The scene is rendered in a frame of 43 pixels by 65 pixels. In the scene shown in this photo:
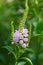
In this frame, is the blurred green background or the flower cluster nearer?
the flower cluster

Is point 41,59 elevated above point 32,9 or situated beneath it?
situated beneath

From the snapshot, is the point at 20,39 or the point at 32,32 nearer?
the point at 20,39

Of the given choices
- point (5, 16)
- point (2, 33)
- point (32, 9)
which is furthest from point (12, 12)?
point (32, 9)

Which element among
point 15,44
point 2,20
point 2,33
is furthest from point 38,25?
point 2,20

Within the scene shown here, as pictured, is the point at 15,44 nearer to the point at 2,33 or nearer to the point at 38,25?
the point at 38,25

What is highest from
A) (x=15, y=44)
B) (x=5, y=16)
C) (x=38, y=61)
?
(x=5, y=16)

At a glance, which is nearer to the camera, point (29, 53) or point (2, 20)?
point (29, 53)

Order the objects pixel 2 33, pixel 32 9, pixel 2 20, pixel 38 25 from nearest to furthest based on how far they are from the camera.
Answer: pixel 38 25
pixel 32 9
pixel 2 33
pixel 2 20

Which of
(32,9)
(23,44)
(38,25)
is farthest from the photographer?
(32,9)

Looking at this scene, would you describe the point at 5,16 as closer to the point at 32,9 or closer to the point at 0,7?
the point at 0,7

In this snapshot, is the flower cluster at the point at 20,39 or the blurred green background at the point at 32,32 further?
the blurred green background at the point at 32,32
